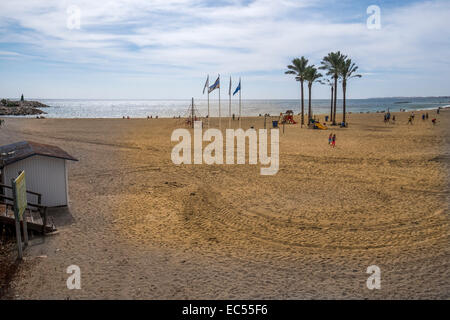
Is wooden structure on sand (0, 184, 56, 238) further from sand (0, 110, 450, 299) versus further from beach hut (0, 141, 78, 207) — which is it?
beach hut (0, 141, 78, 207)

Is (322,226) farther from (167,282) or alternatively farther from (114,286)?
(114,286)

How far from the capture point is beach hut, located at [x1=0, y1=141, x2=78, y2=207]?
12.7 metres

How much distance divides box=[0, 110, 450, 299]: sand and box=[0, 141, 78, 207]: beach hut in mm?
1128

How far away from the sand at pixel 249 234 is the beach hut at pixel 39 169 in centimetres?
113

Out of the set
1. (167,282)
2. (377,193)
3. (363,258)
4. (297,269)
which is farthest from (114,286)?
(377,193)

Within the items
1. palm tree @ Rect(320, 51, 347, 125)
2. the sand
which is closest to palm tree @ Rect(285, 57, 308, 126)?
palm tree @ Rect(320, 51, 347, 125)

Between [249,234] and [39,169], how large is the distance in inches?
315

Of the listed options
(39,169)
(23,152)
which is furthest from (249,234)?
(23,152)

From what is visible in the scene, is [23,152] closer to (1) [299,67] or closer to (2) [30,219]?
(2) [30,219]

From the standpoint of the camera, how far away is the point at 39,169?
42.8 feet

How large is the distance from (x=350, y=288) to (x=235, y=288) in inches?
105

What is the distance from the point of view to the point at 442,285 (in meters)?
8.38

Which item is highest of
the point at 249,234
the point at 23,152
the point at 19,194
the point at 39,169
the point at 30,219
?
the point at 23,152

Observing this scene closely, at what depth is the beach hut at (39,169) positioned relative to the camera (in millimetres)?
→ 12711
